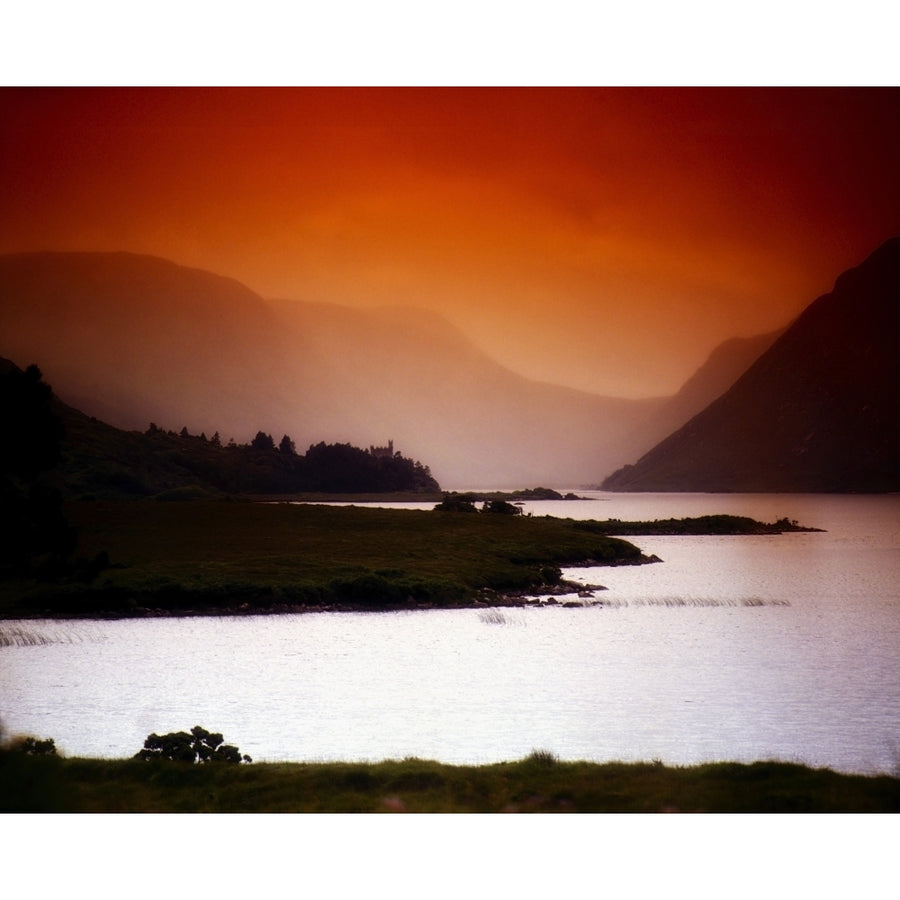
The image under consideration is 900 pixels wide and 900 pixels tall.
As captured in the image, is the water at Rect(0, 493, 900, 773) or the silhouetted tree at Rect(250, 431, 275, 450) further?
the silhouetted tree at Rect(250, 431, 275, 450)

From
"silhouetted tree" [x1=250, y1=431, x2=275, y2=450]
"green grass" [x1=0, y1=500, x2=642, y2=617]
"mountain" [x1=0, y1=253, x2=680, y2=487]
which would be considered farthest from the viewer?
"green grass" [x1=0, y1=500, x2=642, y2=617]

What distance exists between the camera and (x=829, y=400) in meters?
21.5

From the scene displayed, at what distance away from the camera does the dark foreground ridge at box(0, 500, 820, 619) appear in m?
26.9

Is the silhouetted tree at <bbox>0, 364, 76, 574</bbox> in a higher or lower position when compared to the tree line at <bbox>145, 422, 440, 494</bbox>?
lower

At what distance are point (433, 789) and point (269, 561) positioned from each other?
21.7 metres

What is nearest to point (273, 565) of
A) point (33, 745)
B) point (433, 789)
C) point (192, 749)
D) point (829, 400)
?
point (829, 400)

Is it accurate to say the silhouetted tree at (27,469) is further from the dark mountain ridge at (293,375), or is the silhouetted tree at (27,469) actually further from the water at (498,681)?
the dark mountain ridge at (293,375)

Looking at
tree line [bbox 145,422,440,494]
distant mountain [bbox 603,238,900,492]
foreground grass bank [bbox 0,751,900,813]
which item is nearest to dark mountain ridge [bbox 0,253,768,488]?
tree line [bbox 145,422,440,494]

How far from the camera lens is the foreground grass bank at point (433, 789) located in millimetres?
11750

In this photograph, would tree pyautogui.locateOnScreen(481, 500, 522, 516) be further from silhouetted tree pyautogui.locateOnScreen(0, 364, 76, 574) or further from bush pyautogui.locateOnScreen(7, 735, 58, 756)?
bush pyautogui.locateOnScreen(7, 735, 58, 756)

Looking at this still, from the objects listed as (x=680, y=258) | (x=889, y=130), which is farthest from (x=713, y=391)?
(x=889, y=130)

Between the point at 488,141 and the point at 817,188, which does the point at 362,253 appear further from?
the point at 817,188

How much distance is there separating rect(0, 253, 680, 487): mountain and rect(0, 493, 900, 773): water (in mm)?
5037

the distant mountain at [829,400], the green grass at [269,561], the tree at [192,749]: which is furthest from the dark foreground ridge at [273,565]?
the distant mountain at [829,400]
